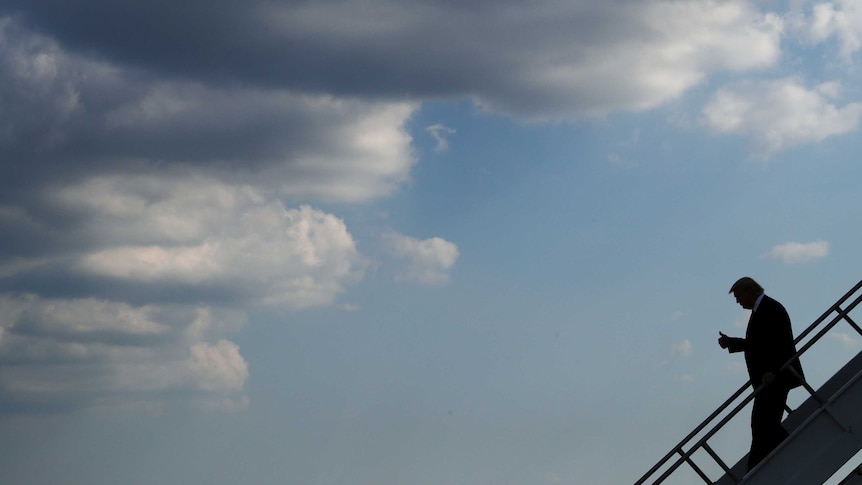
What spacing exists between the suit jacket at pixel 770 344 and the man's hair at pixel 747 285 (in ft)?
0.58

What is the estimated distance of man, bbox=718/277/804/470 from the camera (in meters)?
14.6

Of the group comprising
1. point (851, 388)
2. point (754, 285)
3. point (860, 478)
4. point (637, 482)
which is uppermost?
point (754, 285)

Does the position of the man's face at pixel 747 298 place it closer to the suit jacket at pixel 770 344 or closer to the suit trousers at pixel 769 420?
the suit jacket at pixel 770 344

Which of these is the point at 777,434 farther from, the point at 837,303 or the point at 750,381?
the point at 837,303

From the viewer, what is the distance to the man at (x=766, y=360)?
1458cm

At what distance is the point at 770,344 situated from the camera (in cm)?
1474

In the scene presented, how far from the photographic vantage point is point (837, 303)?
1551 centimetres

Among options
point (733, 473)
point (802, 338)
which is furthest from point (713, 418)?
point (802, 338)

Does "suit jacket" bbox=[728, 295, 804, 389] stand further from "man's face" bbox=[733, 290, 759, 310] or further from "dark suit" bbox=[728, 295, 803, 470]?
"man's face" bbox=[733, 290, 759, 310]

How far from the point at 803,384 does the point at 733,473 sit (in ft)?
7.58

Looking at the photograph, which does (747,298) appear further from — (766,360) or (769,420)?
(769,420)

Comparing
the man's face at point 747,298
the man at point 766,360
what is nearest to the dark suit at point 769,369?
the man at point 766,360

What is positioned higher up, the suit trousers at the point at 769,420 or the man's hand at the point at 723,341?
the man's hand at the point at 723,341

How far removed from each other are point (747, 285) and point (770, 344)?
994 mm
